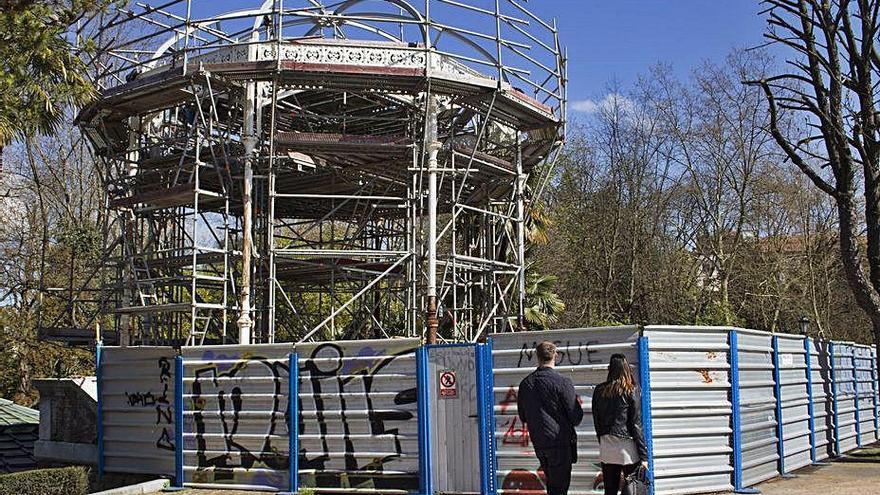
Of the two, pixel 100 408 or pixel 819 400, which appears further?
pixel 819 400

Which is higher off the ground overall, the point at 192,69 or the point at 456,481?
the point at 192,69

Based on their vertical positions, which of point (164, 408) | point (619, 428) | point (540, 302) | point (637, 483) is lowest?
point (637, 483)

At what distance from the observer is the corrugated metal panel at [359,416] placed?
10969 mm

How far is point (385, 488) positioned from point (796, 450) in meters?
5.80

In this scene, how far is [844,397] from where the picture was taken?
51.2 ft

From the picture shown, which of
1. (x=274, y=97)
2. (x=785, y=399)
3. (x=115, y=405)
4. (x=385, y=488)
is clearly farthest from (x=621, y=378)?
(x=274, y=97)

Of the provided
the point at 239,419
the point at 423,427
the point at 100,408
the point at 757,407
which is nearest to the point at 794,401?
the point at 757,407

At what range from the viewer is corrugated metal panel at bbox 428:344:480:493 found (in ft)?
34.8

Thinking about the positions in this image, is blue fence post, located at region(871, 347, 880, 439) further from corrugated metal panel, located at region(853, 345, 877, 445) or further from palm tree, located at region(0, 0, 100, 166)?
palm tree, located at region(0, 0, 100, 166)

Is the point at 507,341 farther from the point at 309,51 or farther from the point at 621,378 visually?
the point at 309,51

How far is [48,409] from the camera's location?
1524cm

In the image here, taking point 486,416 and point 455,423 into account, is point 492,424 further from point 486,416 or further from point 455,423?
point 455,423

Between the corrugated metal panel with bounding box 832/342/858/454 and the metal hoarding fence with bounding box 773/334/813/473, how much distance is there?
173 cm

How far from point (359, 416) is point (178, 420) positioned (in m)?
2.74
